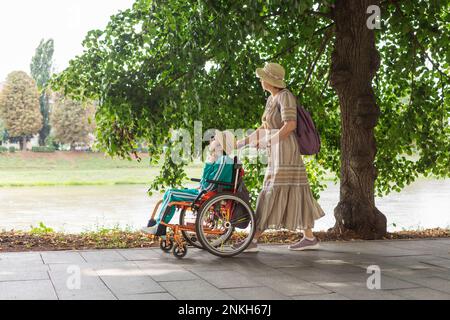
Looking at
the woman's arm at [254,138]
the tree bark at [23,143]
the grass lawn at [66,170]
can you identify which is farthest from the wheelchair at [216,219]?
the tree bark at [23,143]

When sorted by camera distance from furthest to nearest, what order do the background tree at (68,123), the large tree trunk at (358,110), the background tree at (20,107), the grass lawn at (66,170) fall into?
the background tree at (68,123) < the background tree at (20,107) < the grass lawn at (66,170) < the large tree trunk at (358,110)

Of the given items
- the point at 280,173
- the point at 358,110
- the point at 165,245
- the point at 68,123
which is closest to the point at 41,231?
the point at 165,245

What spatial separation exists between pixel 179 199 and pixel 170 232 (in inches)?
18.1

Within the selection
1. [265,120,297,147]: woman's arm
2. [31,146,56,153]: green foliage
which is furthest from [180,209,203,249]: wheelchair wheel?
[31,146,56,153]: green foliage

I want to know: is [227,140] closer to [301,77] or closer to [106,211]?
[301,77]

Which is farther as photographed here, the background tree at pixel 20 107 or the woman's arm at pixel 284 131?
the background tree at pixel 20 107

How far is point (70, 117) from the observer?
6462 cm

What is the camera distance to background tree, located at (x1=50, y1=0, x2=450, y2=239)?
8.08 metres

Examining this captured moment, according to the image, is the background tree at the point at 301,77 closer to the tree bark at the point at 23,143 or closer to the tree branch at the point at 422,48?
the tree branch at the point at 422,48

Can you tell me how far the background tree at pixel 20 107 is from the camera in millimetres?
61716

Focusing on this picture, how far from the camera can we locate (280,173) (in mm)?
6512

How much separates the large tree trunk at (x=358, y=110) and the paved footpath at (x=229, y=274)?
4.16 ft

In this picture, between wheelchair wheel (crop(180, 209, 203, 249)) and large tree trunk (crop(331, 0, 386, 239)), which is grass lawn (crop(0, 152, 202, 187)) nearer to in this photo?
large tree trunk (crop(331, 0, 386, 239))
